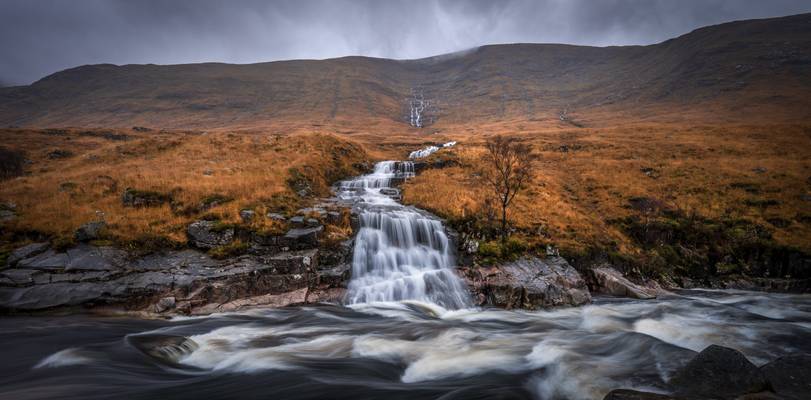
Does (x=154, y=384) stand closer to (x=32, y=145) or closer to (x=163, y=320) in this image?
(x=163, y=320)

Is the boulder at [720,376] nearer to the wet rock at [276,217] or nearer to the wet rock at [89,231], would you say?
the wet rock at [276,217]

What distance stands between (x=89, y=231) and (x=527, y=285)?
612 inches

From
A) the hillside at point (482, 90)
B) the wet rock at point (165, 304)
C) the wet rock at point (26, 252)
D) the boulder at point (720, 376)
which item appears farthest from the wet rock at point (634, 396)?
the hillside at point (482, 90)

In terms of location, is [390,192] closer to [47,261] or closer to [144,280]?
[144,280]

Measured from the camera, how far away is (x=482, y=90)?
135 metres

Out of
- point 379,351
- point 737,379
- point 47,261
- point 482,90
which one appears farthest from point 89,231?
point 482,90

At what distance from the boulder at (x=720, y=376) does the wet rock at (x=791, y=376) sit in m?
0.18

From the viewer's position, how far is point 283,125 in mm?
80062

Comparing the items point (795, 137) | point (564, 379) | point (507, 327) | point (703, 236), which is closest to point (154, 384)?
point (564, 379)

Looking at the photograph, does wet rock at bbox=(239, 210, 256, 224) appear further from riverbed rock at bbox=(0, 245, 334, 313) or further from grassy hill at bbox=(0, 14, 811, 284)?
riverbed rock at bbox=(0, 245, 334, 313)

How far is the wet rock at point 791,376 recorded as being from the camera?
416 centimetres

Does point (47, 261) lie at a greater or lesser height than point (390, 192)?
lesser

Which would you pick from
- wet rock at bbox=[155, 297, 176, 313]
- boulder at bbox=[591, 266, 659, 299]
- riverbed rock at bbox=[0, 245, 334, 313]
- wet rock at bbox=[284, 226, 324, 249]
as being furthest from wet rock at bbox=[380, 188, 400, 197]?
wet rock at bbox=[155, 297, 176, 313]

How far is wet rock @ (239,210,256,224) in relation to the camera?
524 inches
